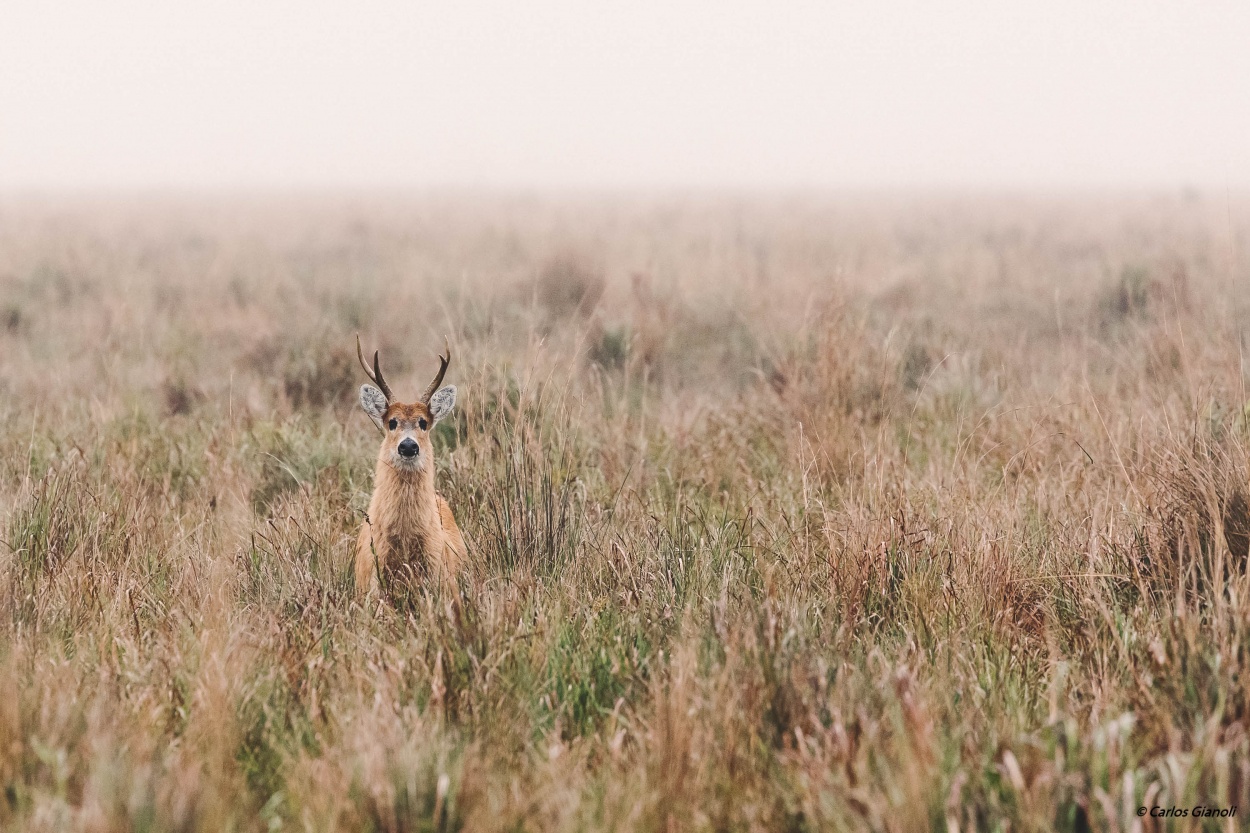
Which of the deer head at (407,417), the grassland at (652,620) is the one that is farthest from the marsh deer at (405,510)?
the grassland at (652,620)

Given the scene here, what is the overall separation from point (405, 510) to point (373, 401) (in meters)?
0.40

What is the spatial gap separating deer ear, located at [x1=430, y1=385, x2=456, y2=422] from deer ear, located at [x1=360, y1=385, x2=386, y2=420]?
170mm

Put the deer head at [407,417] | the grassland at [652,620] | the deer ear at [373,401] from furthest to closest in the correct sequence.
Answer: the deer ear at [373,401] < the deer head at [407,417] < the grassland at [652,620]

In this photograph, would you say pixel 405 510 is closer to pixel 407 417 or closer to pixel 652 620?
pixel 407 417

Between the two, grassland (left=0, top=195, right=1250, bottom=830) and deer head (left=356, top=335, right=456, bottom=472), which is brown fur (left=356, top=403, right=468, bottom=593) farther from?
grassland (left=0, top=195, right=1250, bottom=830)

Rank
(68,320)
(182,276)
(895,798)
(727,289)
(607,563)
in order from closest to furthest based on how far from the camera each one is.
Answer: (895,798)
(607,563)
(68,320)
(727,289)
(182,276)

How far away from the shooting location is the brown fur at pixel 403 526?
12.3ft

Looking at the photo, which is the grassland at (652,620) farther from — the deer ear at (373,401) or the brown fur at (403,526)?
the deer ear at (373,401)

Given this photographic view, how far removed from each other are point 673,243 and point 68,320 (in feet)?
40.7

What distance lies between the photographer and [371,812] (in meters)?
2.35

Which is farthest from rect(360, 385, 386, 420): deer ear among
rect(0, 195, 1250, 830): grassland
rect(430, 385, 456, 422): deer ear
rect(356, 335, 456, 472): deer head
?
rect(0, 195, 1250, 830): grassland

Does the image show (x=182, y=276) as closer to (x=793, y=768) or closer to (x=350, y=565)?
(x=350, y=565)

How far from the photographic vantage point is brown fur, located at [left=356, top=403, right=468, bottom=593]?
12.3ft

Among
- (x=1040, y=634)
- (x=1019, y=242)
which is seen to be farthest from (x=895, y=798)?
(x=1019, y=242)
